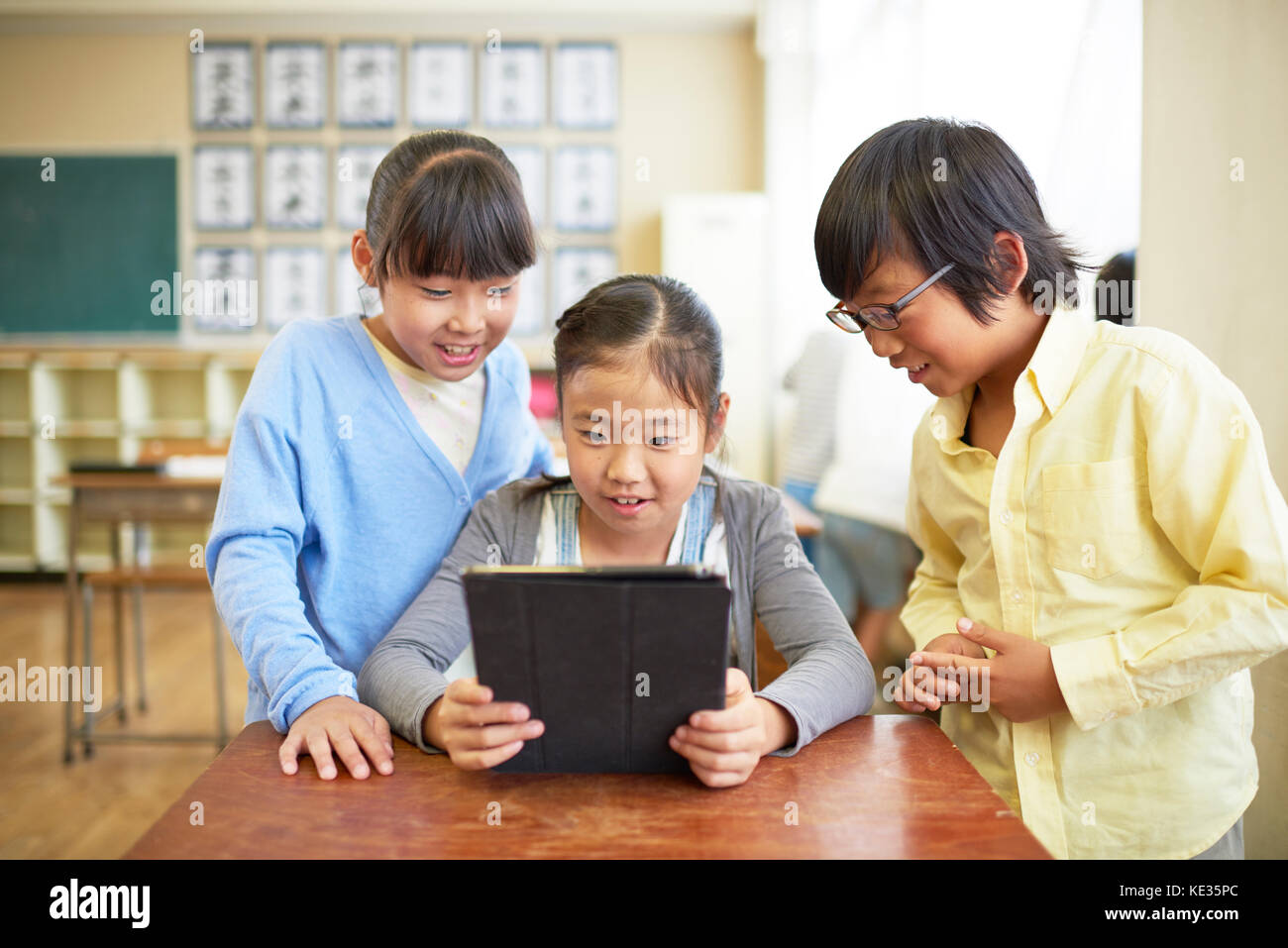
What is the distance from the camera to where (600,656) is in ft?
2.58

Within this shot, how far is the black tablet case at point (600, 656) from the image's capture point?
Answer: 2.45 ft

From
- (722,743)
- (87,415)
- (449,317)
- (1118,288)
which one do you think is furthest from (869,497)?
(87,415)

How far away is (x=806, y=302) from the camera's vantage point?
528 centimetres

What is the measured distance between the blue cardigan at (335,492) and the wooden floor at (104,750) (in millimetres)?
1615

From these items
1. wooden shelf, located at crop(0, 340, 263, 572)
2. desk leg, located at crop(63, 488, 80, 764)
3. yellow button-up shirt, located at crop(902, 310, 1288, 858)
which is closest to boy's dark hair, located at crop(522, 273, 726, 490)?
yellow button-up shirt, located at crop(902, 310, 1288, 858)

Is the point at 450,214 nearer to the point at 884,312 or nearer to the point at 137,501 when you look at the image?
the point at 884,312

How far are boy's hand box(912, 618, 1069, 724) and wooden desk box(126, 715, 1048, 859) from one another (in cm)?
16

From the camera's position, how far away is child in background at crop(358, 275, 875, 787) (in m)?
0.98

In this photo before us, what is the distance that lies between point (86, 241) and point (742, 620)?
6257 millimetres

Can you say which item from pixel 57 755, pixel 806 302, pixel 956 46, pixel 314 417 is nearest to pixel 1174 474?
pixel 314 417

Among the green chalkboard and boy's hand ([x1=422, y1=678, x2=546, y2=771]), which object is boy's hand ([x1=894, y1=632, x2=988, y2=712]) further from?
the green chalkboard

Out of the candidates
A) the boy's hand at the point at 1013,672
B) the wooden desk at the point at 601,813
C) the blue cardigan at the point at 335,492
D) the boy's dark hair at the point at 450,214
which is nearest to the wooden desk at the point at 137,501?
the blue cardigan at the point at 335,492

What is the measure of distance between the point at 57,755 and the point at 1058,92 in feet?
11.5
